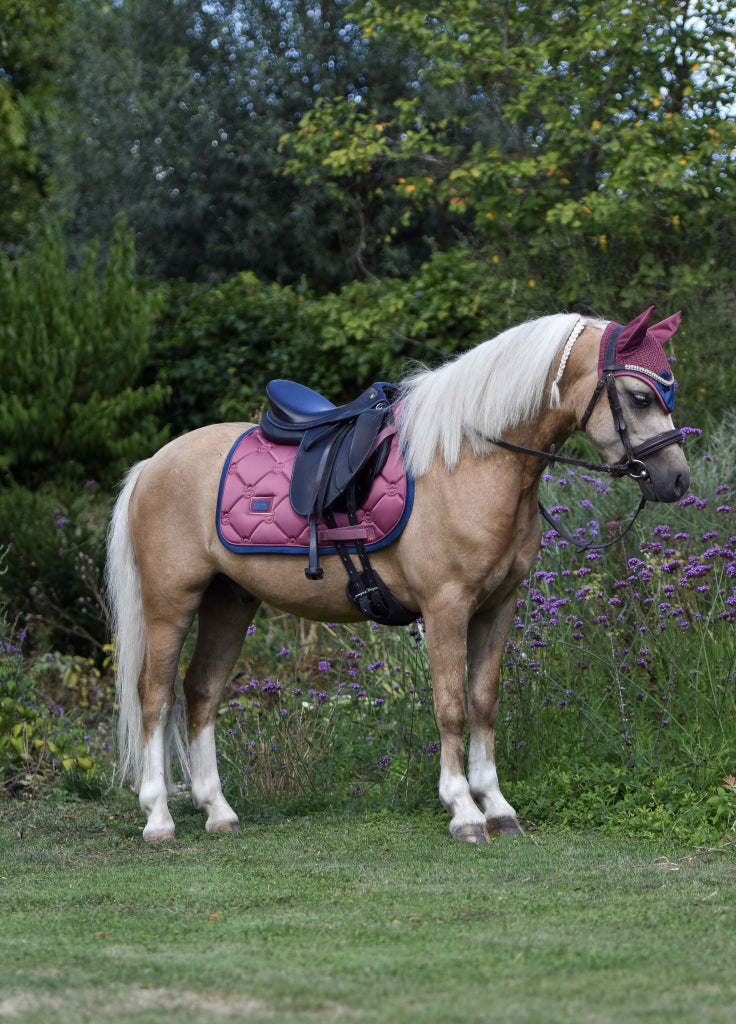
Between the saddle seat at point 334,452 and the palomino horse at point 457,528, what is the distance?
11cm

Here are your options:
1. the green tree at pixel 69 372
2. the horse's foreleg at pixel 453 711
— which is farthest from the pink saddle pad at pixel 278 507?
the green tree at pixel 69 372

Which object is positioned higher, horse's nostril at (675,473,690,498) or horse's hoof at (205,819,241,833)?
horse's nostril at (675,473,690,498)

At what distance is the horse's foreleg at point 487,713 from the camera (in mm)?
4602

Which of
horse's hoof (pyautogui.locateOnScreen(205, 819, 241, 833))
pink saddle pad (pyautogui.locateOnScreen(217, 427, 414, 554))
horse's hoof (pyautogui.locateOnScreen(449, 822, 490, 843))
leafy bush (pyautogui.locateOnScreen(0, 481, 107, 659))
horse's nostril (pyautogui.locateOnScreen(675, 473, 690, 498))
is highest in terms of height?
horse's nostril (pyautogui.locateOnScreen(675, 473, 690, 498))

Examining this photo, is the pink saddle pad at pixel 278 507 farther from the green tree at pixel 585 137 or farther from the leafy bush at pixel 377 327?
the green tree at pixel 585 137

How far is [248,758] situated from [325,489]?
1655mm

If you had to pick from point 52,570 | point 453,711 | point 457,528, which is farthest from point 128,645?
point 52,570

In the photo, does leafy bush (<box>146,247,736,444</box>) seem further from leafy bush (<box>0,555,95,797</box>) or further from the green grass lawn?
the green grass lawn

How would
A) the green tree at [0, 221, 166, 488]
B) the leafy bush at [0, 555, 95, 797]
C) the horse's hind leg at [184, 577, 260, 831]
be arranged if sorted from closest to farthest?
the horse's hind leg at [184, 577, 260, 831] < the leafy bush at [0, 555, 95, 797] < the green tree at [0, 221, 166, 488]

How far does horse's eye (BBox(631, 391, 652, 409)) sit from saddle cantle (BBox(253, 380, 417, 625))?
100 centimetres

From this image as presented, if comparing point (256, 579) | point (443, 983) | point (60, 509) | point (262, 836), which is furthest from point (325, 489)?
point (60, 509)

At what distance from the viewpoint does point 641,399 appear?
4.14 m

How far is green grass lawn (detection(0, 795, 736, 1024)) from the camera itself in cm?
259

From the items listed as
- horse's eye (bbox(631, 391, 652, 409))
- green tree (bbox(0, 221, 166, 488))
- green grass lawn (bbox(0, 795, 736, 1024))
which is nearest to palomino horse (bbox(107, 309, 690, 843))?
horse's eye (bbox(631, 391, 652, 409))
